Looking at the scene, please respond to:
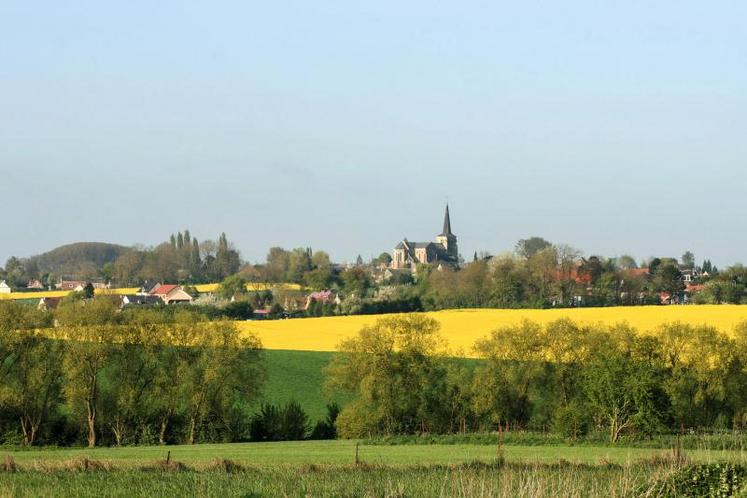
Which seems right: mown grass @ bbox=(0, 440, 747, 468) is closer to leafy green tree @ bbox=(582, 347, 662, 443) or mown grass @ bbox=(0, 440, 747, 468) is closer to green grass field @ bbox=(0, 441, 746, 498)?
green grass field @ bbox=(0, 441, 746, 498)

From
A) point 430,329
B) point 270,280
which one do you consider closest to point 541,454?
point 430,329

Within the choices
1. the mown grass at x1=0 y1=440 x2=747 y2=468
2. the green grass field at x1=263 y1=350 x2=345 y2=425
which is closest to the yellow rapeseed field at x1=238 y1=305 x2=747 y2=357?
the green grass field at x1=263 y1=350 x2=345 y2=425

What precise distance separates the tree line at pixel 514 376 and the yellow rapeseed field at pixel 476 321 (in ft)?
Result: 61.1

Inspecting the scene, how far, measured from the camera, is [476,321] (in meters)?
92.4

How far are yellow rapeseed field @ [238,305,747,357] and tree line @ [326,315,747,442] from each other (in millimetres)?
18612

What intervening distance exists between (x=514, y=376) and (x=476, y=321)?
123ft

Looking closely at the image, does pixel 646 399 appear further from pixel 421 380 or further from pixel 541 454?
pixel 421 380

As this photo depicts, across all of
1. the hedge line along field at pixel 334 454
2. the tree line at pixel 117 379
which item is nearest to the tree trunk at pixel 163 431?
the tree line at pixel 117 379

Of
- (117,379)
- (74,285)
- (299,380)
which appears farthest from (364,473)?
(74,285)

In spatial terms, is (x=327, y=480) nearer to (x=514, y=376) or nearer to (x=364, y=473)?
(x=364, y=473)

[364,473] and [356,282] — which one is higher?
[356,282]

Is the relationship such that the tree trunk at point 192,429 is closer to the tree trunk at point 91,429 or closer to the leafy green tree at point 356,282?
the tree trunk at point 91,429

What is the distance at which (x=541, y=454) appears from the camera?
130 ft

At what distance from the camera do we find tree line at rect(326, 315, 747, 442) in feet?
177
